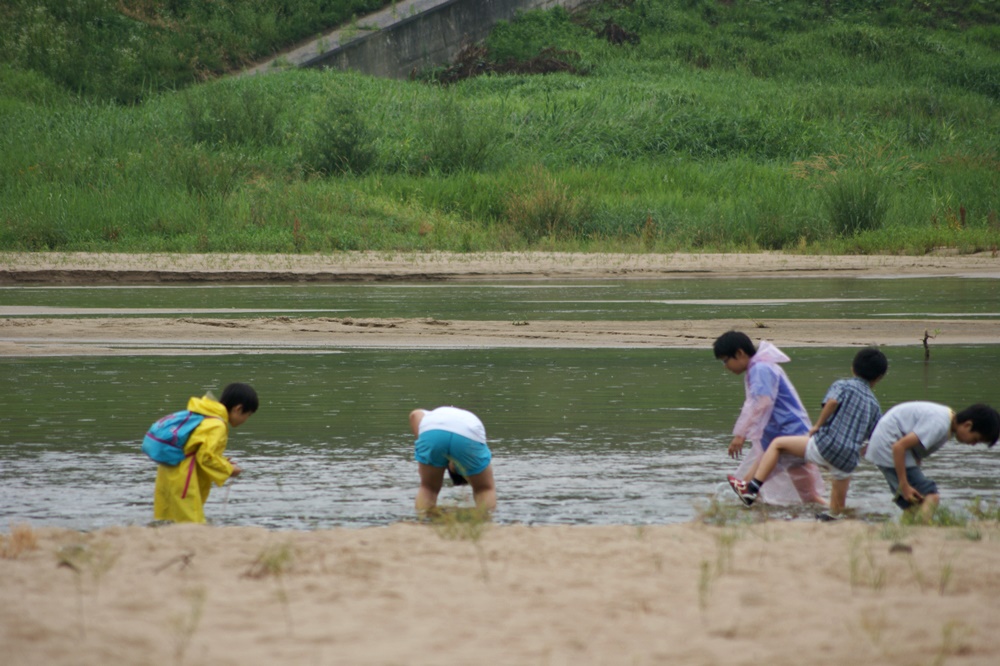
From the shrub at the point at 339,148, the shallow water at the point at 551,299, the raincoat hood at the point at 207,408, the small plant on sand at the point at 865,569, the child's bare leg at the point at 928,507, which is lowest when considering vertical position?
the shallow water at the point at 551,299

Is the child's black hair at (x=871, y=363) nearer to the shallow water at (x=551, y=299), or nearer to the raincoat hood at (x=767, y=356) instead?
the raincoat hood at (x=767, y=356)

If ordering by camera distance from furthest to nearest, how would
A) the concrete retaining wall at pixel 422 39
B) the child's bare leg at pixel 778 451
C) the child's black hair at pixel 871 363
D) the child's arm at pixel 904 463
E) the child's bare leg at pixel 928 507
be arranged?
the concrete retaining wall at pixel 422 39 → the child's bare leg at pixel 778 451 → the child's black hair at pixel 871 363 → the child's arm at pixel 904 463 → the child's bare leg at pixel 928 507

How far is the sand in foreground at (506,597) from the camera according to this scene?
4051 millimetres

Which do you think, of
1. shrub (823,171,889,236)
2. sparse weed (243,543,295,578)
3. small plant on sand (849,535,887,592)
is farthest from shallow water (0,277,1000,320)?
sparse weed (243,543,295,578)

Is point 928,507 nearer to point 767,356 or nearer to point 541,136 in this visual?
point 767,356

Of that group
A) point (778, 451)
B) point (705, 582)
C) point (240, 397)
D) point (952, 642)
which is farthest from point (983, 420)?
point (240, 397)

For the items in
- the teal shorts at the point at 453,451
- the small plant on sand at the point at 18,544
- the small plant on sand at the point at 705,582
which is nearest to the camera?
the small plant on sand at the point at 705,582

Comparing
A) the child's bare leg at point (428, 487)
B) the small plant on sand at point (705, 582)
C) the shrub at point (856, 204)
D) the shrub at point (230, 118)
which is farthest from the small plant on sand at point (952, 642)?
the shrub at point (230, 118)

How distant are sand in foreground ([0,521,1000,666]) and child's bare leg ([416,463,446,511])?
109 centimetres

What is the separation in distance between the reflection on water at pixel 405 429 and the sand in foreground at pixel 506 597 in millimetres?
1450

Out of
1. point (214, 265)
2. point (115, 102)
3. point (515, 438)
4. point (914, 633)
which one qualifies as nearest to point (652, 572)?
point (914, 633)

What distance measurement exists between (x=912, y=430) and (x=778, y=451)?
88cm

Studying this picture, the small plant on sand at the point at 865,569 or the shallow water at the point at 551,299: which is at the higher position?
the small plant on sand at the point at 865,569

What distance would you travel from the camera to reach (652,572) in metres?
5.12
